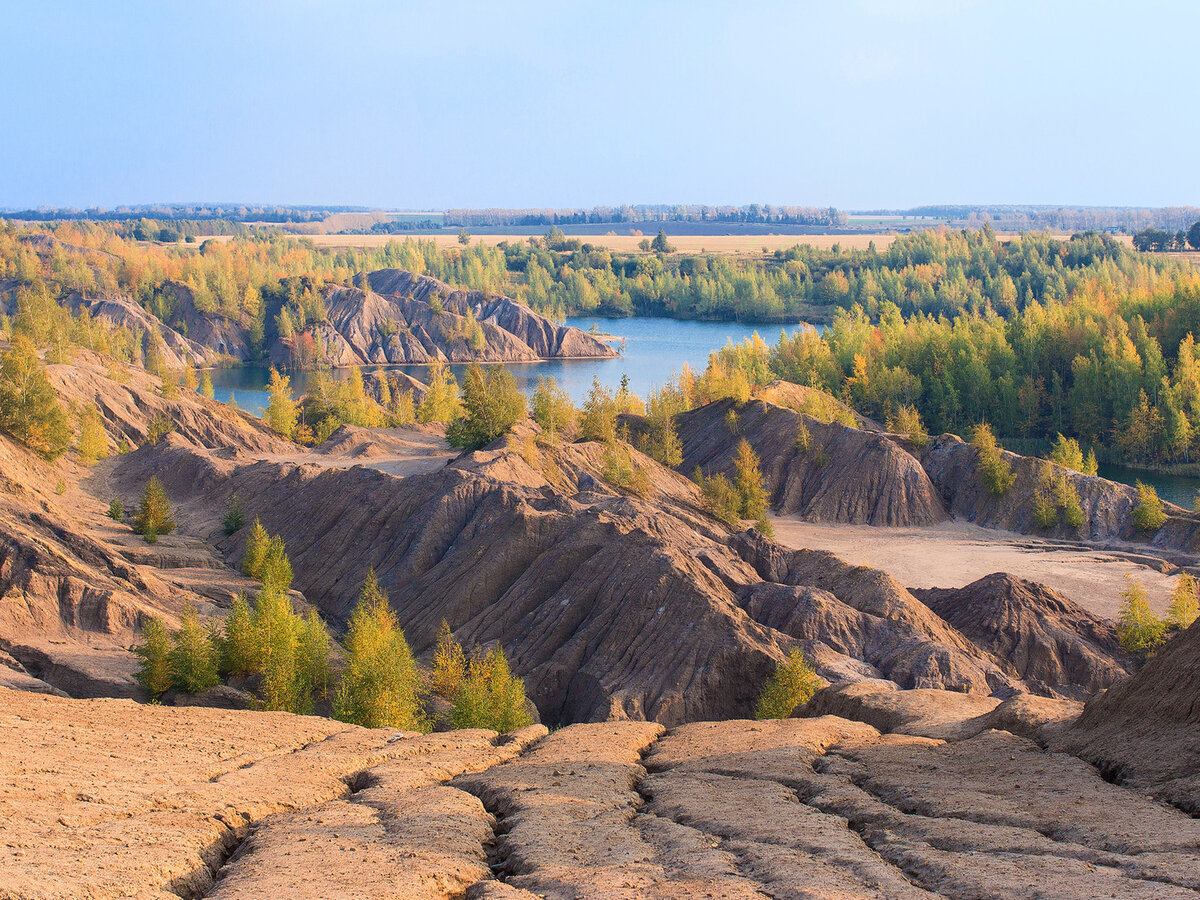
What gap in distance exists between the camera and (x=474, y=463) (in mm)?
61938

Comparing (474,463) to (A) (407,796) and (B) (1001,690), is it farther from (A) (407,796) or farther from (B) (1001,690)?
(A) (407,796)

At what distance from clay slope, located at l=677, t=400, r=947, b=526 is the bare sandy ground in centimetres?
167

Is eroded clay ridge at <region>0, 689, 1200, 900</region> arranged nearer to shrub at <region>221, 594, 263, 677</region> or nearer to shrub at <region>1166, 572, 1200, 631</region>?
shrub at <region>221, 594, 263, 677</region>

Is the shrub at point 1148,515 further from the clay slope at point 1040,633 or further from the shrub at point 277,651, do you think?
the shrub at point 277,651

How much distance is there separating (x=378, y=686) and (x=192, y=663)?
7.84m

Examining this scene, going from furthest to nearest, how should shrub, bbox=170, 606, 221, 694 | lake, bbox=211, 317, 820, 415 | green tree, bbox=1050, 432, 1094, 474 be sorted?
1. lake, bbox=211, 317, 820, 415
2. green tree, bbox=1050, 432, 1094, 474
3. shrub, bbox=170, 606, 221, 694

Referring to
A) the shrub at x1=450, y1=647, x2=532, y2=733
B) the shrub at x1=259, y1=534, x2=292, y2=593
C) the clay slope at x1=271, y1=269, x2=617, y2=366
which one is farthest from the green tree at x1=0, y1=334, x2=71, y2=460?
the clay slope at x1=271, y1=269, x2=617, y2=366

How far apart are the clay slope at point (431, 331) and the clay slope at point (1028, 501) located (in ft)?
324

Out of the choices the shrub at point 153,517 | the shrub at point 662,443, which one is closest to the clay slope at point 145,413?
the shrub at point 153,517

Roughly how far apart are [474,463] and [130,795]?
132ft

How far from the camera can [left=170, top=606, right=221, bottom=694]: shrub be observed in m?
37.5

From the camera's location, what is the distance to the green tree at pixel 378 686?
112 ft

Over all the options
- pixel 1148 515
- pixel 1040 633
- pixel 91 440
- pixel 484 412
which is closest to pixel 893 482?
pixel 1148 515

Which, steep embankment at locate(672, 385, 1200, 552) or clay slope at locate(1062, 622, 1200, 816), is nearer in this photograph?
clay slope at locate(1062, 622, 1200, 816)
